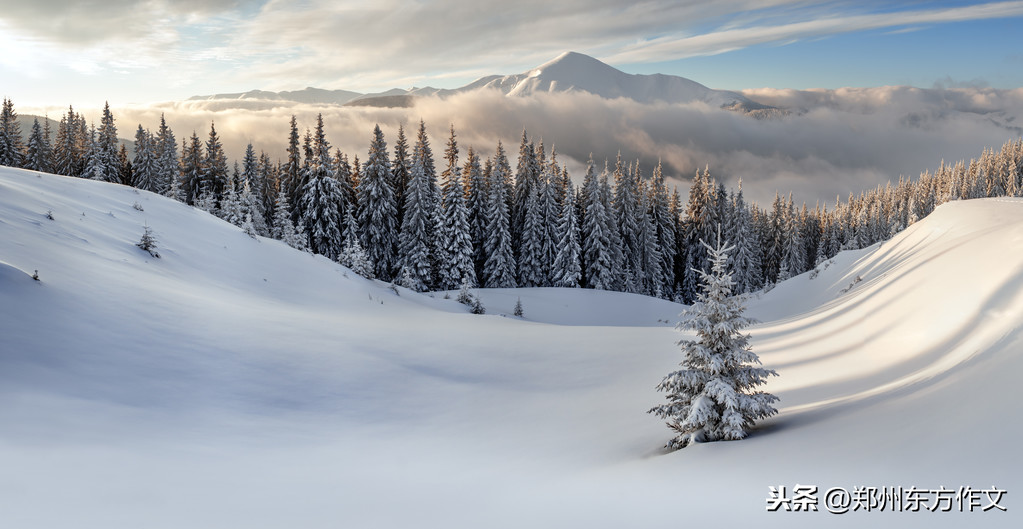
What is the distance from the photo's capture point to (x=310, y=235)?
4988cm

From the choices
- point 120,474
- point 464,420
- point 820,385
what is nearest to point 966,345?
point 820,385

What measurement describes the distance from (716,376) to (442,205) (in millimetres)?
45750

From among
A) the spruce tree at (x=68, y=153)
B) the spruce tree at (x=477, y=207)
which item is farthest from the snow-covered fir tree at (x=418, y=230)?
the spruce tree at (x=68, y=153)

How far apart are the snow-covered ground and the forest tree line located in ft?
88.3

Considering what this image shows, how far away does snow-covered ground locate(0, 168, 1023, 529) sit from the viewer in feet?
16.3

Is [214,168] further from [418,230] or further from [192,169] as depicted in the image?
[418,230]

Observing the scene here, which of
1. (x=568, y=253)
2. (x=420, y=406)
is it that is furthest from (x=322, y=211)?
(x=420, y=406)

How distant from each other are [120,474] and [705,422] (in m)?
6.46

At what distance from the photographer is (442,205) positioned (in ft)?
168

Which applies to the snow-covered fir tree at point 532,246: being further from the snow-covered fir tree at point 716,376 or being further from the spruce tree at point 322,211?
the snow-covered fir tree at point 716,376

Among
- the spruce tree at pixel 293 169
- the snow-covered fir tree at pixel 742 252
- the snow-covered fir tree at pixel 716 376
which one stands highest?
the spruce tree at pixel 293 169

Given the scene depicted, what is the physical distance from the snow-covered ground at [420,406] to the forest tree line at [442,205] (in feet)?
88.3

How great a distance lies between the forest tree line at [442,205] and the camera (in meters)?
49.3

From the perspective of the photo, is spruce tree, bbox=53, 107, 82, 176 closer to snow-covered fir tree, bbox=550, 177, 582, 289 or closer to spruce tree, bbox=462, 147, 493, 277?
spruce tree, bbox=462, 147, 493, 277
